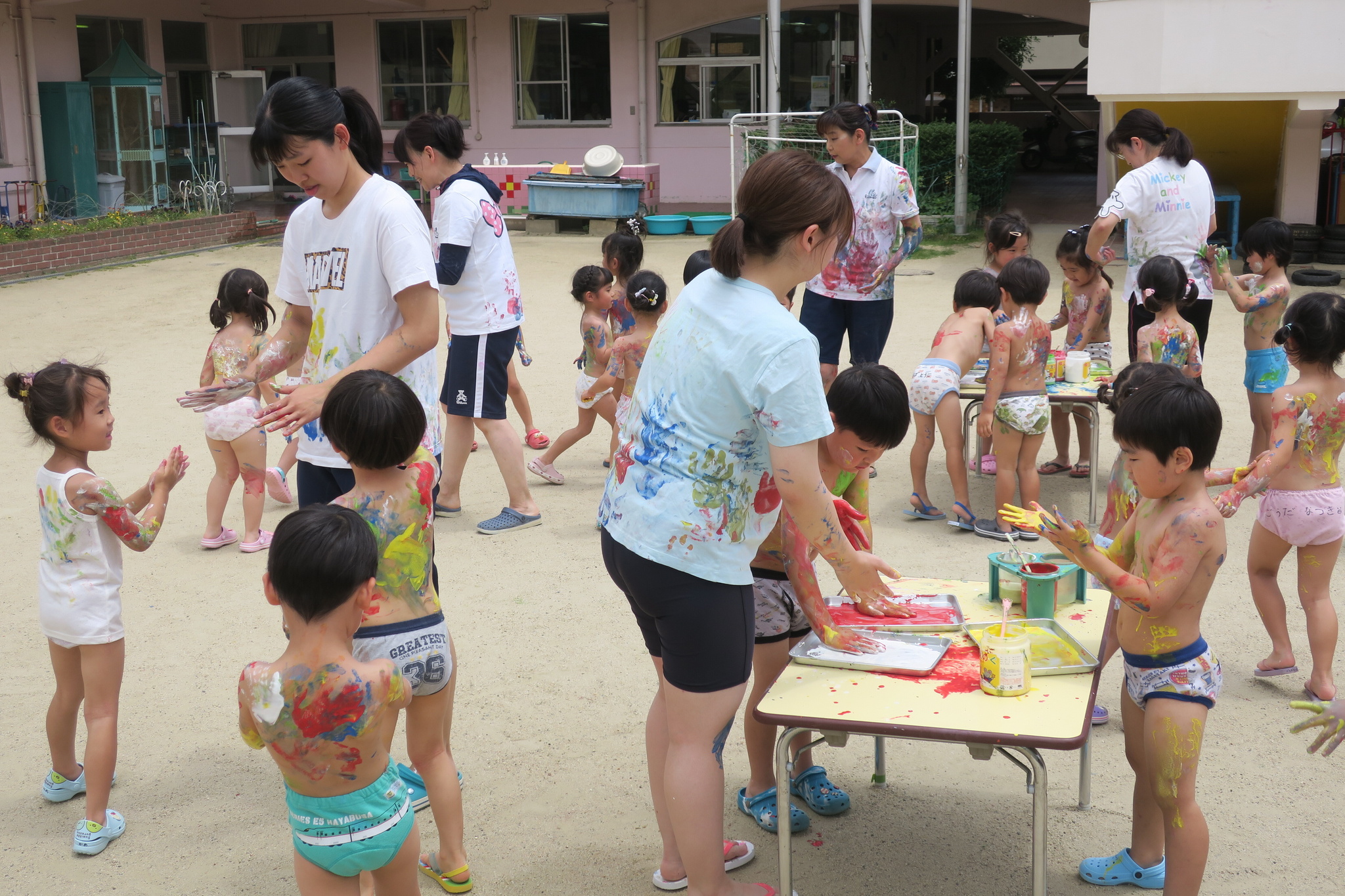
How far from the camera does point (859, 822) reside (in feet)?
10.1

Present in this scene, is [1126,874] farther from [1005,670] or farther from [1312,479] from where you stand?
[1312,479]

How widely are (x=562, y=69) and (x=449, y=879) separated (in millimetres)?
17760

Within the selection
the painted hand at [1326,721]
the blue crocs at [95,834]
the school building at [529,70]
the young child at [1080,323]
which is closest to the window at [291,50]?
the school building at [529,70]

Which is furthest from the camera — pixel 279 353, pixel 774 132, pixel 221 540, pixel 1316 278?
pixel 774 132

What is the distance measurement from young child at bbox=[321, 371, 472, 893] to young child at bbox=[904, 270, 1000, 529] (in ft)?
10.6

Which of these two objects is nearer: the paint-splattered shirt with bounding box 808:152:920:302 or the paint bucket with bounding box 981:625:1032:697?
the paint bucket with bounding box 981:625:1032:697

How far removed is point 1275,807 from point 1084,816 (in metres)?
0.51

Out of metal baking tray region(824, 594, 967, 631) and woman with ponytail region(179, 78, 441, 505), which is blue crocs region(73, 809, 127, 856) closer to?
woman with ponytail region(179, 78, 441, 505)

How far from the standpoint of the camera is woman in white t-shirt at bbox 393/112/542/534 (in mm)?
5074

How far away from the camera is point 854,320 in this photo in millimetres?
5789

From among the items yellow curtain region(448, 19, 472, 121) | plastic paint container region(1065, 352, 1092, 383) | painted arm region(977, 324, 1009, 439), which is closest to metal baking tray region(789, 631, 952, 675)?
painted arm region(977, 324, 1009, 439)

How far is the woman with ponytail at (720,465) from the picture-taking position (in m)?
2.21

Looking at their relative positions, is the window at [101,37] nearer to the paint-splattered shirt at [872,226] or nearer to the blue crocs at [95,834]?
the paint-splattered shirt at [872,226]

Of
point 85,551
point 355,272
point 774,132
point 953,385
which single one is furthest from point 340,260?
point 774,132
